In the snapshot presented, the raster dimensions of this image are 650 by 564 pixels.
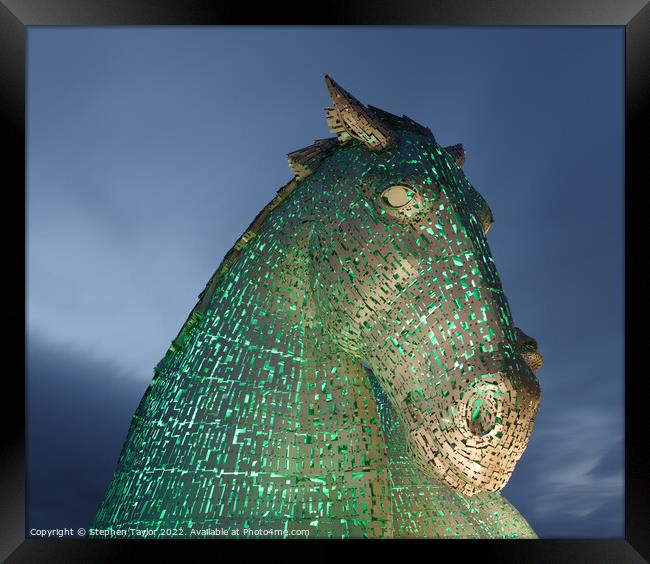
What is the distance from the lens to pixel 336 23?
180 centimetres

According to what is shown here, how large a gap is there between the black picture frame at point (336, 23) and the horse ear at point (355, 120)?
40cm

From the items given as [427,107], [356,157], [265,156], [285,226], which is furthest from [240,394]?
[427,107]

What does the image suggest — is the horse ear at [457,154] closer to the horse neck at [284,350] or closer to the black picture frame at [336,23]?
the black picture frame at [336,23]

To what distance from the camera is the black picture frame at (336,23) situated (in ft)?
5.72

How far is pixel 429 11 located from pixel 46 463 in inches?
103

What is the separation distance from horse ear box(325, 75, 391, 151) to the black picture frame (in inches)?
15.8

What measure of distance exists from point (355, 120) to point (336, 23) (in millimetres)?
431

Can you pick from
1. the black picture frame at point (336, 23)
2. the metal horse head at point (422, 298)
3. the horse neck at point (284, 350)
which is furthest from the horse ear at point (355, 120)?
the black picture frame at point (336, 23)

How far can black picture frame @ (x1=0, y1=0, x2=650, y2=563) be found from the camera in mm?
1744

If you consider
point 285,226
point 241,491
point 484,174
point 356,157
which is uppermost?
point 484,174

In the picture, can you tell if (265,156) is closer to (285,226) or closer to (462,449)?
(285,226)

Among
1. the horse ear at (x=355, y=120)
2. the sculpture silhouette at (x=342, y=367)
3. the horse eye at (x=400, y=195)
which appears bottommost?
the sculpture silhouette at (x=342, y=367)

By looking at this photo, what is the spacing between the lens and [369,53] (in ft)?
A: 11.4

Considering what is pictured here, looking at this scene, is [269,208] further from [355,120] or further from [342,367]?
[342,367]
